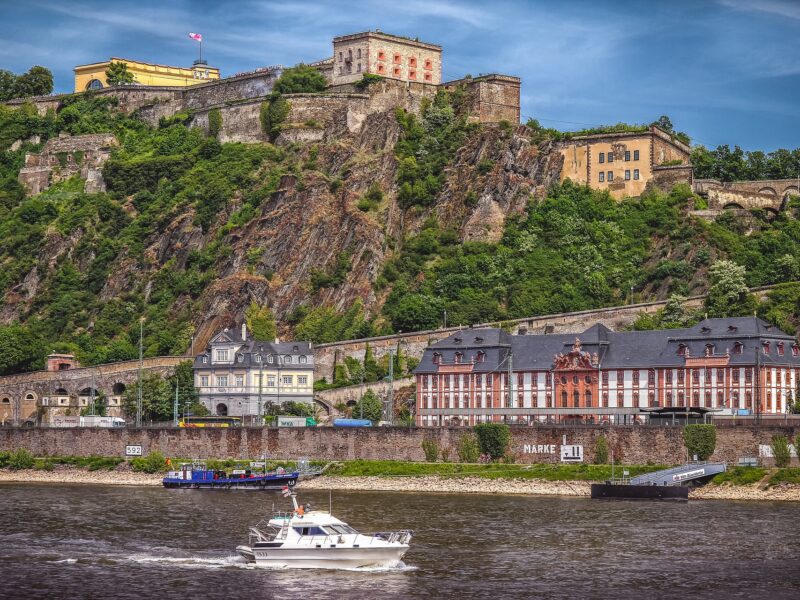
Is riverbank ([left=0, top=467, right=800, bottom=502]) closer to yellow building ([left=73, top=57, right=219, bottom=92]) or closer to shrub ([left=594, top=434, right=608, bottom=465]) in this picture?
shrub ([left=594, top=434, right=608, bottom=465])

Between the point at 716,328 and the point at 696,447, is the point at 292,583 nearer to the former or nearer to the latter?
the point at 696,447

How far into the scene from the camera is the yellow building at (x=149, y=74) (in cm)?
17650

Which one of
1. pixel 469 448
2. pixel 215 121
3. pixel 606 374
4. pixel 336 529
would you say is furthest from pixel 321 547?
pixel 215 121

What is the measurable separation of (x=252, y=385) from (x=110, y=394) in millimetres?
13954

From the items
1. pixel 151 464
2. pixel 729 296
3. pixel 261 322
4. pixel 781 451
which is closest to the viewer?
pixel 781 451

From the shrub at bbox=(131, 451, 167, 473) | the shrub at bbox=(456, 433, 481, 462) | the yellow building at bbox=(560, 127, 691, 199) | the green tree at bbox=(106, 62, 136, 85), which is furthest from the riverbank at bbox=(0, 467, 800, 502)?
the green tree at bbox=(106, 62, 136, 85)

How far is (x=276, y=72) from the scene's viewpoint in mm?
→ 157125

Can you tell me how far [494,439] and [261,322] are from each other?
123ft

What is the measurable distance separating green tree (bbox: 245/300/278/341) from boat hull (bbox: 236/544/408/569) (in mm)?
67188

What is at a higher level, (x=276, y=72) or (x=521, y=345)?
(x=276, y=72)

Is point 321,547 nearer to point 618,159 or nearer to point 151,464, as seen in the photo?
point 151,464

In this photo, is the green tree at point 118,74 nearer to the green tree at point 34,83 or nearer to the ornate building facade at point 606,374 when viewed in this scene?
the green tree at point 34,83

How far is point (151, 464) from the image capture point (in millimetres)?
108062

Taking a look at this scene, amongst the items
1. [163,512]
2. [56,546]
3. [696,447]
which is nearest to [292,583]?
[56,546]
